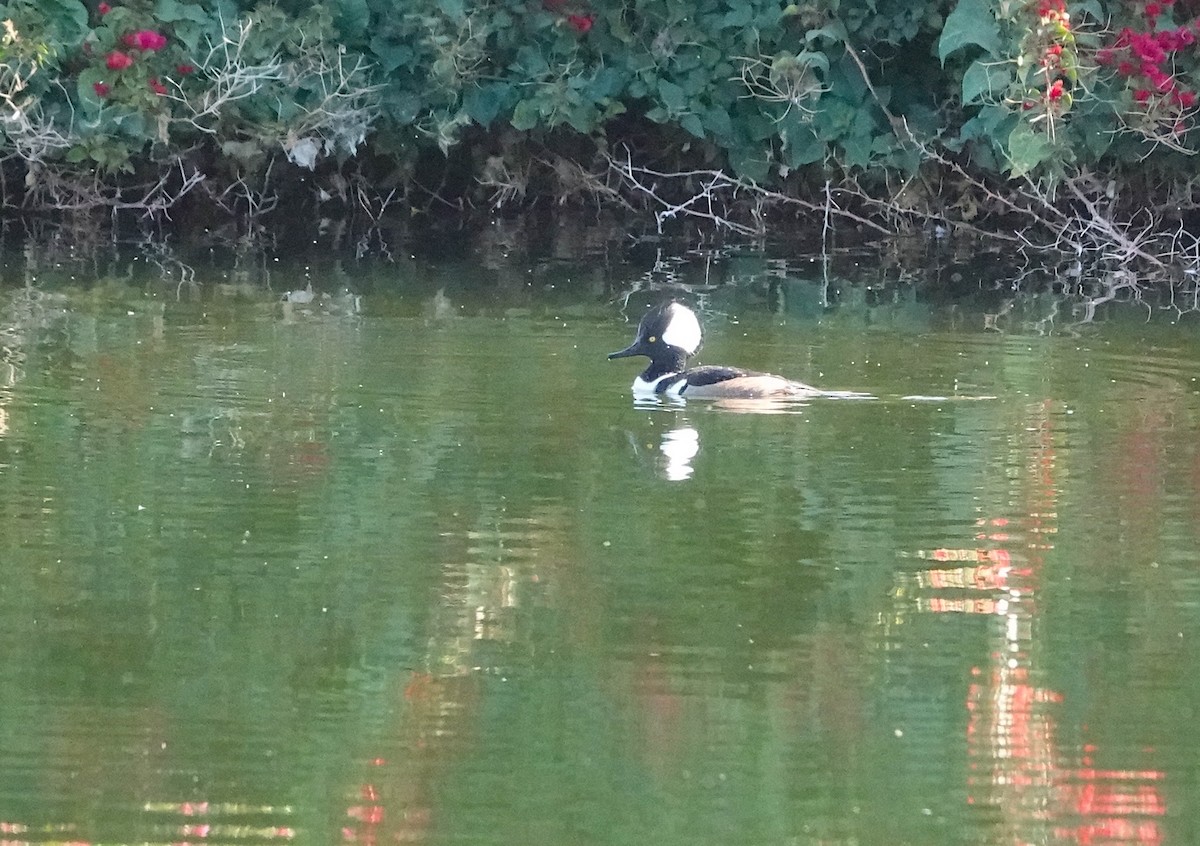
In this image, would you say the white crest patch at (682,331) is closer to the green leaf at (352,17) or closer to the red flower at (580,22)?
the red flower at (580,22)

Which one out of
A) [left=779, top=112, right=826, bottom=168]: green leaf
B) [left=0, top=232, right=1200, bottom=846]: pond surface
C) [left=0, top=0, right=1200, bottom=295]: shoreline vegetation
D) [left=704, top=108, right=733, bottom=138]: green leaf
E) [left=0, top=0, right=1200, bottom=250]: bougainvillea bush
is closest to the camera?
[left=0, top=232, right=1200, bottom=846]: pond surface

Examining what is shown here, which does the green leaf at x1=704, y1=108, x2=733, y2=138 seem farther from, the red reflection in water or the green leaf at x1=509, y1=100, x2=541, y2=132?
the red reflection in water

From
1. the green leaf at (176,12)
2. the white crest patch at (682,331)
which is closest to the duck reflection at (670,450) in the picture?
the white crest patch at (682,331)

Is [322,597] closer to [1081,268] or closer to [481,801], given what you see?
[481,801]

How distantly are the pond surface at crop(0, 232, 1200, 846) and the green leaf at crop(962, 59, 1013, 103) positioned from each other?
12.8 ft

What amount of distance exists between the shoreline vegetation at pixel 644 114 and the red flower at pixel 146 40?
0.04 m

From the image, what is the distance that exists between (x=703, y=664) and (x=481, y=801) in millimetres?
1212

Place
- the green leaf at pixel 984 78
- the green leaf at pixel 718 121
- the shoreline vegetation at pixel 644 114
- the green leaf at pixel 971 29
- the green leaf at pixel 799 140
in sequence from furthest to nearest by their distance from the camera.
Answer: the green leaf at pixel 718 121, the green leaf at pixel 799 140, the shoreline vegetation at pixel 644 114, the green leaf at pixel 971 29, the green leaf at pixel 984 78

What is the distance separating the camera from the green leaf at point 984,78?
52.3 ft

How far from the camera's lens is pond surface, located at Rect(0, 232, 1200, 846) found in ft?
17.6

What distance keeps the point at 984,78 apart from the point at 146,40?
6.10 metres

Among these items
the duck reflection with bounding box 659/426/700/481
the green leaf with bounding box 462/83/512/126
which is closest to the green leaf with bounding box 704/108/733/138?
the green leaf with bounding box 462/83/512/126

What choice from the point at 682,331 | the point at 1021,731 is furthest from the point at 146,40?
the point at 1021,731

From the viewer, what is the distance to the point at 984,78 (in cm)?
1617
